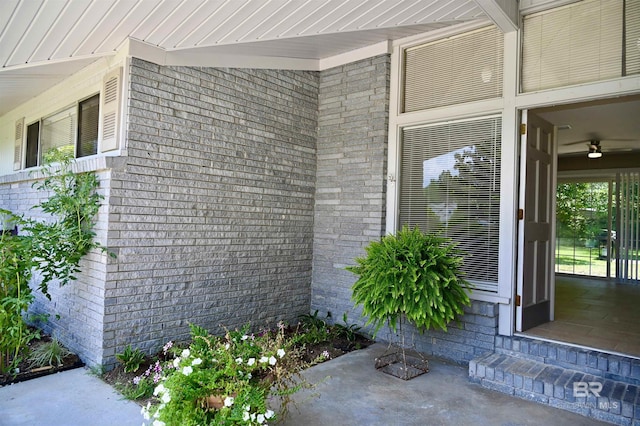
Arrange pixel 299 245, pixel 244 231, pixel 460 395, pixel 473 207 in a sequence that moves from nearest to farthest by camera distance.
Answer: pixel 460 395 → pixel 473 207 → pixel 244 231 → pixel 299 245

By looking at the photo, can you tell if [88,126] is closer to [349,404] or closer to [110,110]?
[110,110]

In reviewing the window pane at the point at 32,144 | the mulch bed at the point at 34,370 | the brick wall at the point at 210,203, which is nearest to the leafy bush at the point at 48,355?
the mulch bed at the point at 34,370

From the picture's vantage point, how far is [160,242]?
3801 millimetres

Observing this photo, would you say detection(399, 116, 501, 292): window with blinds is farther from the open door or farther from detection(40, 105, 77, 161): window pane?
detection(40, 105, 77, 161): window pane

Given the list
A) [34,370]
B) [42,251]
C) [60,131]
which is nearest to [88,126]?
[60,131]

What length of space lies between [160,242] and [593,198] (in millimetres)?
8714

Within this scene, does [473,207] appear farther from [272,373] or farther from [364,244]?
[272,373]

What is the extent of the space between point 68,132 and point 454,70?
165 inches

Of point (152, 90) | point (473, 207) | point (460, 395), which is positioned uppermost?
point (152, 90)

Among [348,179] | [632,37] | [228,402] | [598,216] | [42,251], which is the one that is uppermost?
[632,37]

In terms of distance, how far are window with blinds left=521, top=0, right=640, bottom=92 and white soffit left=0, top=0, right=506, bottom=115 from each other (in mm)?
389

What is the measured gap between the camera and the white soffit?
3160mm

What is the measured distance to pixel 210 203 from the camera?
4188 mm

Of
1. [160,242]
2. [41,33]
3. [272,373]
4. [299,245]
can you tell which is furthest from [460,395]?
[41,33]
